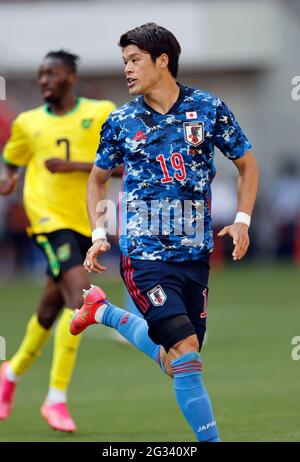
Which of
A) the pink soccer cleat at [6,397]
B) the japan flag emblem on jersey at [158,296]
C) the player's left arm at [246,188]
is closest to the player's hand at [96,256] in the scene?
the japan flag emblem on jersey at [158,296]

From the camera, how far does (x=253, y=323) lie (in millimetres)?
17203

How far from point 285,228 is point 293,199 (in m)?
0.71

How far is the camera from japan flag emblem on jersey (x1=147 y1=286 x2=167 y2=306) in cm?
745

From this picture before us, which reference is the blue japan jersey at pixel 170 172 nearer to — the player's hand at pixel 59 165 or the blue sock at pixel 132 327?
the blue sock at pixel 132 327

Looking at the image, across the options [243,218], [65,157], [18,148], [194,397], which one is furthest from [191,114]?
[18,148]

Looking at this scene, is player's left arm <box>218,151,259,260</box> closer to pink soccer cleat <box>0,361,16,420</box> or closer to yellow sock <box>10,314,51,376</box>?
yellow sock <box>10,314,51,376</box>

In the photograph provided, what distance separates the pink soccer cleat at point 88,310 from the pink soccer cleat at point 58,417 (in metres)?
1.35

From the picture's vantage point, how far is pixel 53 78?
32.4ft

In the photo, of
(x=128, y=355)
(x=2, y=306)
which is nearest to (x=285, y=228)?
(x=2, y=306)

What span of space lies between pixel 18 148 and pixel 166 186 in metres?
2.91

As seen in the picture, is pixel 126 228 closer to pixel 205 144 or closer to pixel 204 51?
pixel 205 144

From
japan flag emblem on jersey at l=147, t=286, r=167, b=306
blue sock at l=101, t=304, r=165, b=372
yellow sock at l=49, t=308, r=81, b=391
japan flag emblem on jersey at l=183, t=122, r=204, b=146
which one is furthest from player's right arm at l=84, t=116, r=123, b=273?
yellow sock at l=49, t=308, r=81, b=391

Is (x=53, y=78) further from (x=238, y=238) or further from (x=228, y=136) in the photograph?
(x=238, y=238)
